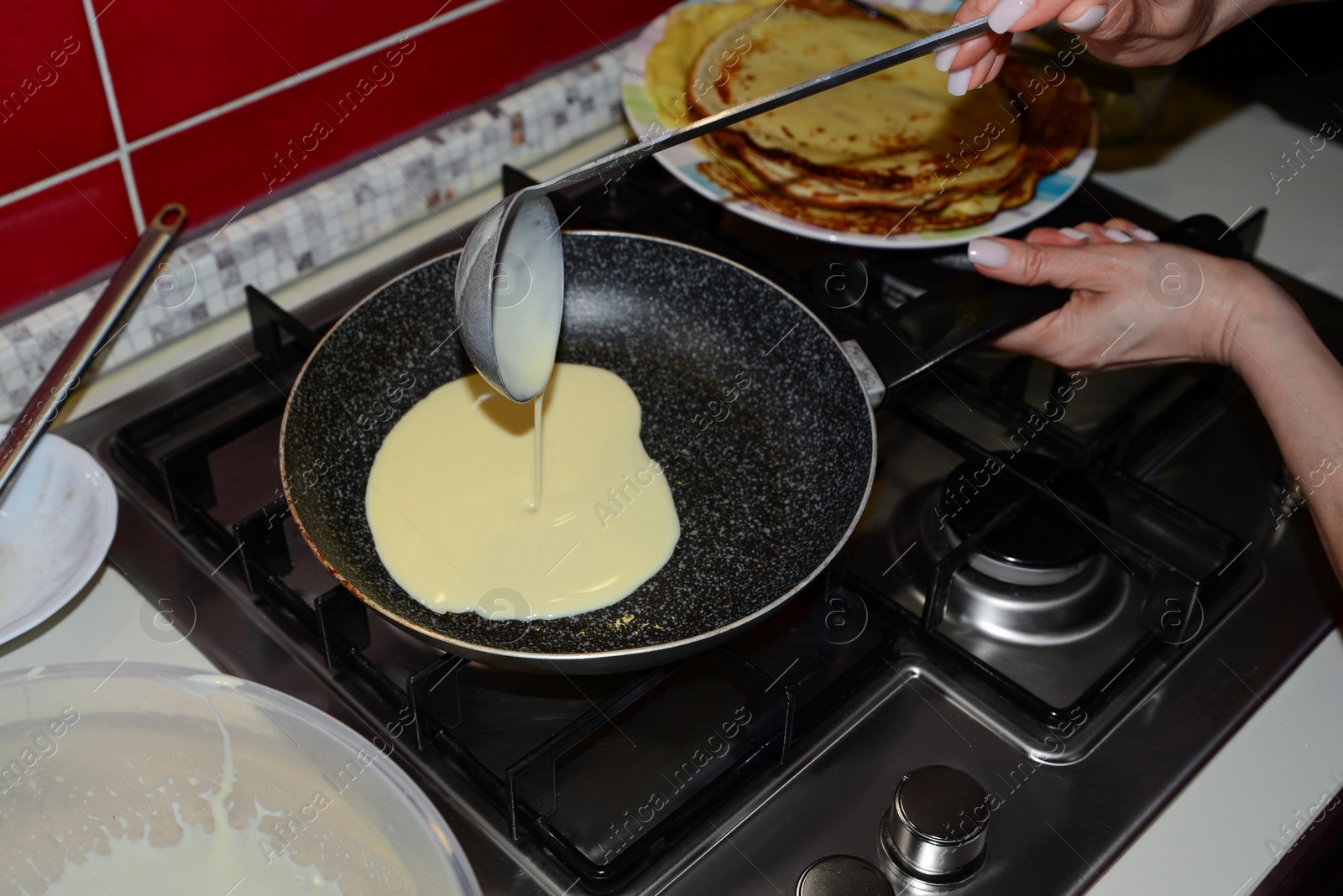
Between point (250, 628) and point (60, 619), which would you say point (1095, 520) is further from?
point (60, 619)

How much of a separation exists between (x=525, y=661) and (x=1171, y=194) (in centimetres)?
87

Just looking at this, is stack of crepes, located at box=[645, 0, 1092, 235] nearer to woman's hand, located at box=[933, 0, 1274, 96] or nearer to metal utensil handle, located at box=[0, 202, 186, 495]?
woman's hand, located at box=[933, 0, 1274, 96]

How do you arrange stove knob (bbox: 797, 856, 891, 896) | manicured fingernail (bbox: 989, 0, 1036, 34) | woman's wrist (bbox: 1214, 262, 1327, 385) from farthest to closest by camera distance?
woman's wrist (bbox: 1214, 262, 1327, 385), manicured fingernail (bbox: 989, 0, 1036, 34), stove knob (bbox: 797, 856, 891, 896)

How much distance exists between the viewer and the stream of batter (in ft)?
2.90

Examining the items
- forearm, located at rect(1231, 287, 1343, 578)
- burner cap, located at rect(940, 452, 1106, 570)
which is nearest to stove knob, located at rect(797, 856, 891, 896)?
burner cap, located at rect(940, 452, 1106, 570)

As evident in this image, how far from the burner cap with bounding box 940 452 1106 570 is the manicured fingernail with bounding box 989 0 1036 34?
0.31 meters

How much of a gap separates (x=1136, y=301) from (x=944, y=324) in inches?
6.8

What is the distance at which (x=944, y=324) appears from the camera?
91 centimetres

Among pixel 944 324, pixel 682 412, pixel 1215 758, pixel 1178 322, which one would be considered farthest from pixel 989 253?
pixel 1215 758

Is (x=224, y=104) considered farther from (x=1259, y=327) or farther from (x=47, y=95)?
(x=1259, y=327)

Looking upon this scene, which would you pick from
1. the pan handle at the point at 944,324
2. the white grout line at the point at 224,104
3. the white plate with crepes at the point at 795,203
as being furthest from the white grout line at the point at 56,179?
the pan handle at the point at 944,324

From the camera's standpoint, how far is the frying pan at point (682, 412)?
0.87 m

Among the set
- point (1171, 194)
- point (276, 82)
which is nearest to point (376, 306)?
point (276, 82)

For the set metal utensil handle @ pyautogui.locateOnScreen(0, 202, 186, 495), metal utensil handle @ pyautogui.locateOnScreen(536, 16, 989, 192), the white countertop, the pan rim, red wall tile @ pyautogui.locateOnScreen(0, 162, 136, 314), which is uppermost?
metal utensil handle @ pyautogui.locateOnScreen(536, 16, 989, 192)
